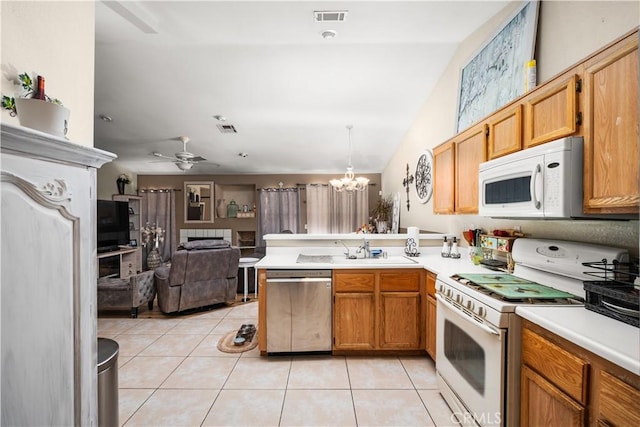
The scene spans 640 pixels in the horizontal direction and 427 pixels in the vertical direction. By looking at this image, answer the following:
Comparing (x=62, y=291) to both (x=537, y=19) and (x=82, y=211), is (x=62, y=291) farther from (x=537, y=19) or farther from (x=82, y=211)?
(x=537, y=19)

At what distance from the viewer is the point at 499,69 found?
2.50m

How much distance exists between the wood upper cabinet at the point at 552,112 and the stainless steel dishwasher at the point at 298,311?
1812 millimetres

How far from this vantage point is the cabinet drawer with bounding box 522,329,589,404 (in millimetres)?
1064

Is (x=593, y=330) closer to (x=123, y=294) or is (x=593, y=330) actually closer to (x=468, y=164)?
(x=468, y=164)

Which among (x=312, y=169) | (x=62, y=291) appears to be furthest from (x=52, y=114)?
(x=312, y=169)

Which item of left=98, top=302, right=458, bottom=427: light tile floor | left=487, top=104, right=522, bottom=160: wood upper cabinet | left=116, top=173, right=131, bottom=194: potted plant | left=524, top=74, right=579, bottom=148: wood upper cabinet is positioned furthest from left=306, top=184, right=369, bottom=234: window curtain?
left=524, top=74, right=579, bottom=148: wood upper cabinet

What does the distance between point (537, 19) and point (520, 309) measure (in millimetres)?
2097

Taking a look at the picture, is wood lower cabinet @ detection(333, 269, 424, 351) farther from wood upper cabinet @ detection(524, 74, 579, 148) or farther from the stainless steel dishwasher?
wood upper cabinet @ detection(524, 74, 579, 148)

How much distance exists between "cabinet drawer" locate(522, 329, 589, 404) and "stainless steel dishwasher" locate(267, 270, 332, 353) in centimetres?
156

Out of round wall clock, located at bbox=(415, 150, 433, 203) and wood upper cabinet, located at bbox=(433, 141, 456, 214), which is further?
round wall clock, located at bbox=(415, 150, 433, 203)

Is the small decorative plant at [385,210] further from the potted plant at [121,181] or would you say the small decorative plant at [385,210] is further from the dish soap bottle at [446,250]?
the potted plant at [121,181]

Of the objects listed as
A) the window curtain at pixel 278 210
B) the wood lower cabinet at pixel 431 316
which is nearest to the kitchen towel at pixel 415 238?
the wood lower cabinet at pixel 431 316

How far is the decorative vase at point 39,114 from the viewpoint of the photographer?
36.8 inches

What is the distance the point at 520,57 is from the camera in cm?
224
